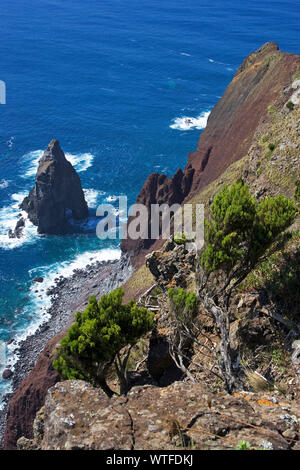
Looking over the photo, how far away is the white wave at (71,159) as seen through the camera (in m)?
127

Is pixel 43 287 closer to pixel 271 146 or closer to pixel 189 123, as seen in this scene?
pixel 271 146

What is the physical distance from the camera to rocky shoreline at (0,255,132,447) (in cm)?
6919

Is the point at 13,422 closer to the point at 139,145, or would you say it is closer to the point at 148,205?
the point at 148,205

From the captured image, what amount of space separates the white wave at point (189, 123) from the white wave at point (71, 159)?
3594cm

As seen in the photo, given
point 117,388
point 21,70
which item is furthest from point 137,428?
point 21,70

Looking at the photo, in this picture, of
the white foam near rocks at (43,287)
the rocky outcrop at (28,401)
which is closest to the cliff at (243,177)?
the rocky outcrop at (28,401)

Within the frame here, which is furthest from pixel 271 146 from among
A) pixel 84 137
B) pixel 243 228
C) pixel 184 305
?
pixel 84 137

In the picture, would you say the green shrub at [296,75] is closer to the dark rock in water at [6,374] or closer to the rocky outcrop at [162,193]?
the rocky outcrop at [162,193]

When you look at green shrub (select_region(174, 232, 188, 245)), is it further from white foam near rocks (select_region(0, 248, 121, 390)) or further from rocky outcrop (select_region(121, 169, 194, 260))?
rocky outcrop (select_region(121, 169, 194, 260))

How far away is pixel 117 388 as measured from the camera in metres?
26.8

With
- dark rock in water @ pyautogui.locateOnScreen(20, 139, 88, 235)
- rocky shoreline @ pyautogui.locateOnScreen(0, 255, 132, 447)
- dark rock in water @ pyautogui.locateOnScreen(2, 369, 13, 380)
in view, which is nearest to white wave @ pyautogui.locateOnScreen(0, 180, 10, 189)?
dark rock in water @ pyautogui.locateOnScreen(20, 139, 88, 235)

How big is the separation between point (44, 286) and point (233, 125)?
5290 centimetres

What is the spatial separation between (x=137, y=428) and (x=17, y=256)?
293 ft

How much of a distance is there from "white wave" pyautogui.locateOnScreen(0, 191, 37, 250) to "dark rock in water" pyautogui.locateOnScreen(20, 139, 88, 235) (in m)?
1.81
